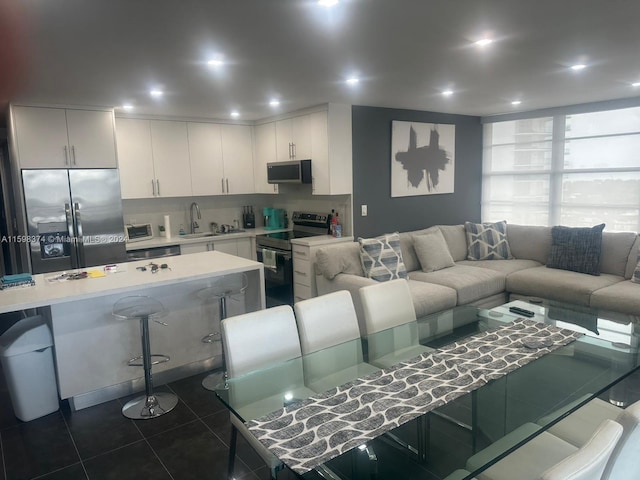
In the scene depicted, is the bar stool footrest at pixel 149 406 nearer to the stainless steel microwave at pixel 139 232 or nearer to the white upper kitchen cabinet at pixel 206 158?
the stainless steel microwave at pixel 139 232

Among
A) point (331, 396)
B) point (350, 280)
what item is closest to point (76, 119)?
point (350, 280)

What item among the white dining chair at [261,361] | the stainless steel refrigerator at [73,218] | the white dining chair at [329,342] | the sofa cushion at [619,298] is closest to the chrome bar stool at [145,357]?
the white dining chair at [261,361]

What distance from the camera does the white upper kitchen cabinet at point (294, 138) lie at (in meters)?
4.95

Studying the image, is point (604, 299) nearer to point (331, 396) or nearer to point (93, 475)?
point (331, 396)

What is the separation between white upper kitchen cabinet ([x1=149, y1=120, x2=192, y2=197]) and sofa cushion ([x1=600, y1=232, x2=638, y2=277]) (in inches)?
187

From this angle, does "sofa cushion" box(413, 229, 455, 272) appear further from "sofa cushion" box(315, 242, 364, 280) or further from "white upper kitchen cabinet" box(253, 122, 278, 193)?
"white upper kitchen cabinet" box(253, 122, 278, 193)

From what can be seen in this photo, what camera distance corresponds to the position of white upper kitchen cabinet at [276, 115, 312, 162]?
4.95 metres

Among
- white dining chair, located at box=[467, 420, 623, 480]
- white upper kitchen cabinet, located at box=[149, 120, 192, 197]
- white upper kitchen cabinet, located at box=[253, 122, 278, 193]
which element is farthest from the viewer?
white upper kitchen cabinet, located at box=[253, 122, 278, 193]

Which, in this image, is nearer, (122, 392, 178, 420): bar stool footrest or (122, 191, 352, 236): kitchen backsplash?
(122, 392, 178, 420): bar stool footrest

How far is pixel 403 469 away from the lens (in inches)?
57.6

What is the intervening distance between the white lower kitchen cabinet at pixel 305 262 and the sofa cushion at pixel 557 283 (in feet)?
6.12

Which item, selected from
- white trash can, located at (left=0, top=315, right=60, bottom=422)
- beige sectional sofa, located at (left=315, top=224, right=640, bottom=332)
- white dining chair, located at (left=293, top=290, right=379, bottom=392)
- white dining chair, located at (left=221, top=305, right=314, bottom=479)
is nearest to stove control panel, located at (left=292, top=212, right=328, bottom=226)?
beige sectional sofa, located at (left=315, top=224, right=640, bottom=332)

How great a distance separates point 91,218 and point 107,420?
2263 millimetres

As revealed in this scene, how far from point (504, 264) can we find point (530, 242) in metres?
0.52
